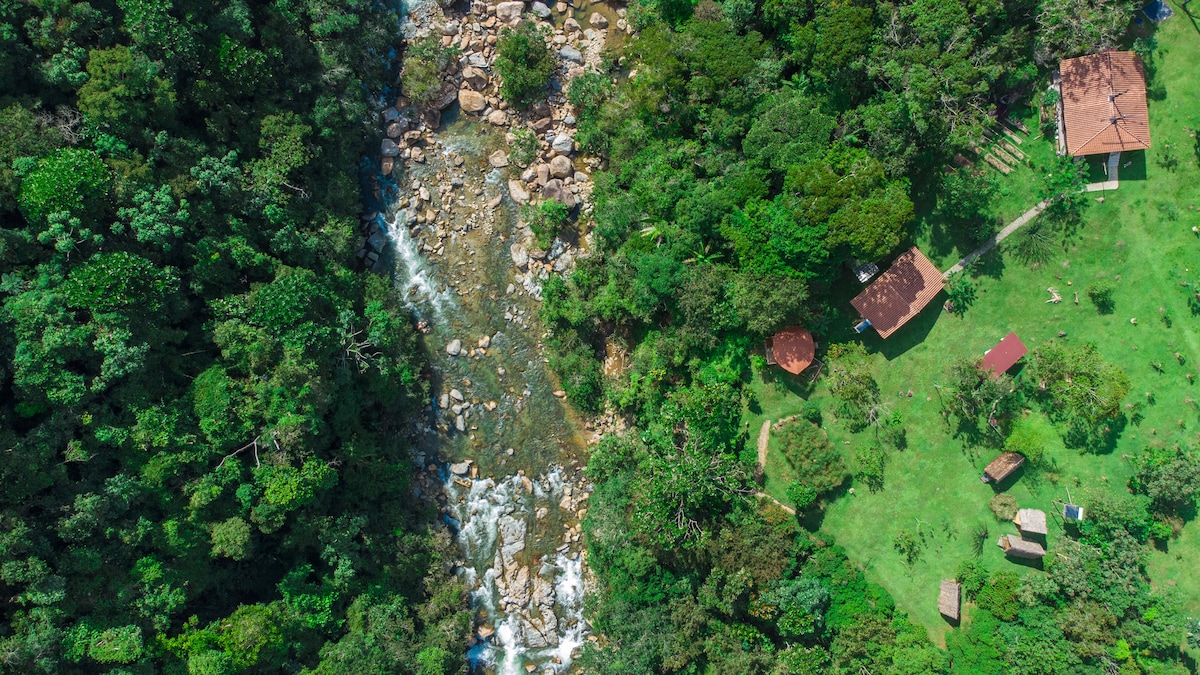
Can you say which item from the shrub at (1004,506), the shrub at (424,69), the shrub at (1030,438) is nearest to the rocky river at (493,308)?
the shrub at (424,69)

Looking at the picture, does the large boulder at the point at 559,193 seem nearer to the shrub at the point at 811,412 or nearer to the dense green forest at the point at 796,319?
the dense green forest at the point at 796,319

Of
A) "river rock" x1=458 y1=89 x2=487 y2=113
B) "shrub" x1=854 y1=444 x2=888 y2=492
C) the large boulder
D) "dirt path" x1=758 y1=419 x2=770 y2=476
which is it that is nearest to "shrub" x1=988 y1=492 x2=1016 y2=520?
"shrub" x1=854 y1=444 x2=888 y2=492

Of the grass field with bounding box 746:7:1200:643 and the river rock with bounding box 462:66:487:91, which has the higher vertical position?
the river rock with bounding box 462:66:487:91

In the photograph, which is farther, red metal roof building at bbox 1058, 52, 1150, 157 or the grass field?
the grass field

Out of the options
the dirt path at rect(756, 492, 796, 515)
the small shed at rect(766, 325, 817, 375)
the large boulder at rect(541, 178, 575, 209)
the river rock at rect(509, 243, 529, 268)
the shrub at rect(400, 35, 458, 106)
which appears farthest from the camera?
the river rock at rect(509, 243, 529, 268)

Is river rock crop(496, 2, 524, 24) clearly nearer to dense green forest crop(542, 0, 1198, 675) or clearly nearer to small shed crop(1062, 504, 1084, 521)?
dense green forest crop(542, 0, 1198, 675)
